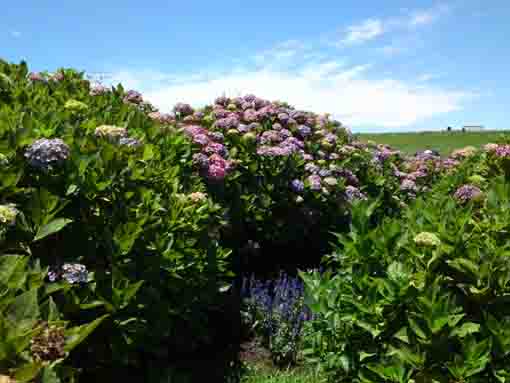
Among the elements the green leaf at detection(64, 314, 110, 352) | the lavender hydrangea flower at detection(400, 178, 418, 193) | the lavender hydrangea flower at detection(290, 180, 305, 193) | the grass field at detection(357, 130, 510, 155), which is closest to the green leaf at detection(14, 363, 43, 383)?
the green leaf at detection(64, 314, 110, 352)

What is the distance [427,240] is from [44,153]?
7.33 ft

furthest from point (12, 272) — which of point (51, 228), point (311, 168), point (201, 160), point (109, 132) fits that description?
point (311, 168)

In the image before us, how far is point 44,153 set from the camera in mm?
2855

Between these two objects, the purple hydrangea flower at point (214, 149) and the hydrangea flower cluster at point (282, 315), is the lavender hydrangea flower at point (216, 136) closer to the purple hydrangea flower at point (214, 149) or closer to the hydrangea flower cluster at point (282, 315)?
the purple hydrangea flower at point (214, 149)

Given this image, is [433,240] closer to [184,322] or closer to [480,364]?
[480,364]

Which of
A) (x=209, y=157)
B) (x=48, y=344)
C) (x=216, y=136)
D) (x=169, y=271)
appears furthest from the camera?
(x=216, y=136)

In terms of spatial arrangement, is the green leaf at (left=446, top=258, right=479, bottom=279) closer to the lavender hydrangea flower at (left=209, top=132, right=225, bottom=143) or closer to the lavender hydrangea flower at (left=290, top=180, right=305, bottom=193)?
the lavender hydrangea flower at (left=290, top=180, right=305, bottom=193)

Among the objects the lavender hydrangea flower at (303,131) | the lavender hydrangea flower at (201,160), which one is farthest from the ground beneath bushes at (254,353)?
the lavender hydrangea flower at (303,131)

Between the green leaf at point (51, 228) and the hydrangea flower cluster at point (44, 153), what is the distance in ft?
1.16

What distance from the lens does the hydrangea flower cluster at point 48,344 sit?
1692 millimetres

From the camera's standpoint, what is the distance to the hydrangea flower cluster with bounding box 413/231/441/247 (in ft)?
10.1

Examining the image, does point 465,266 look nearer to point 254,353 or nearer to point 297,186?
point 254,353

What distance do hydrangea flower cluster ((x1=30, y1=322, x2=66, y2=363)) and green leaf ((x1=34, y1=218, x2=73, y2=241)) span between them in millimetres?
983

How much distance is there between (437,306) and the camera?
2939mm
